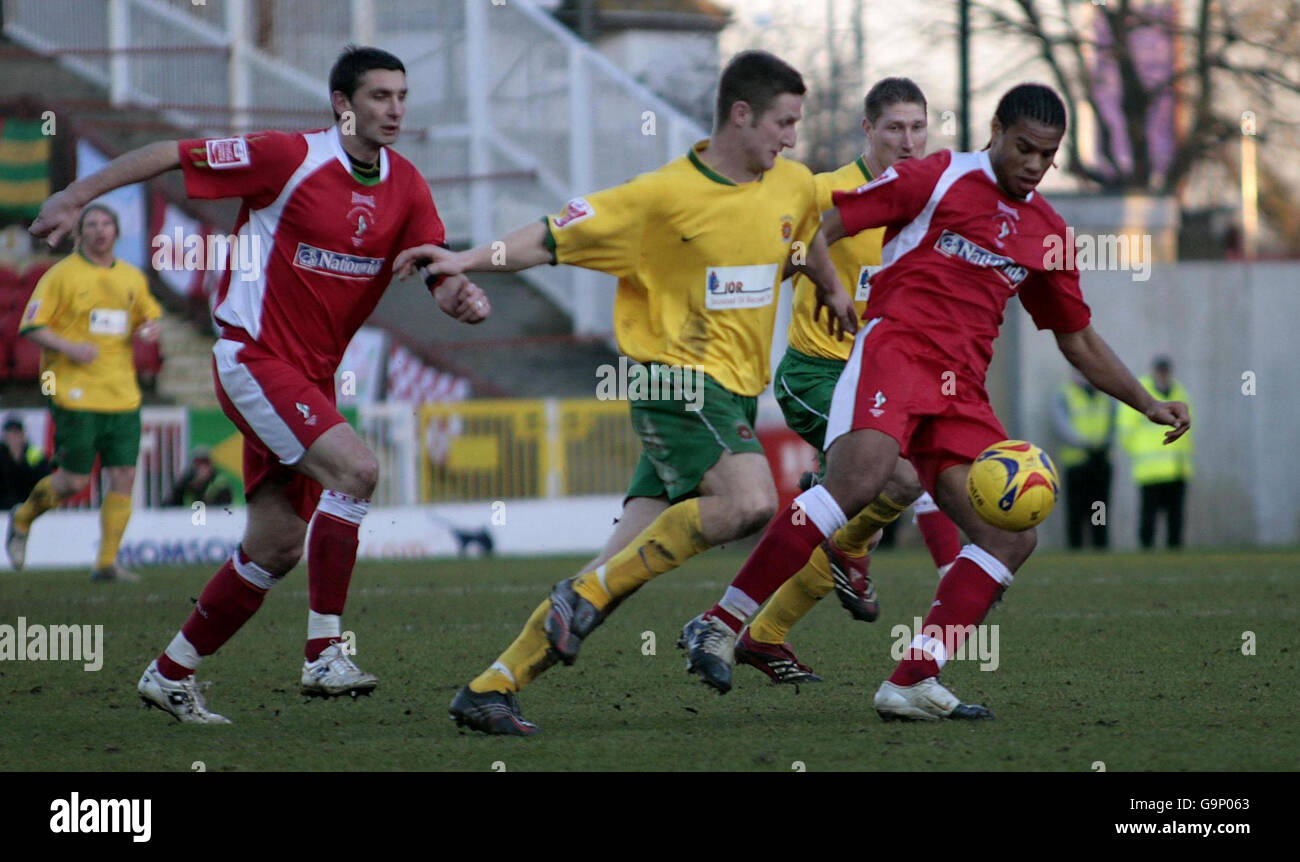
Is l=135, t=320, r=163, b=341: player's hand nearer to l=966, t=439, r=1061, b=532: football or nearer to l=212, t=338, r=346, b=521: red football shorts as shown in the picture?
l=212, t=338, r=346, b=521: red football shorts

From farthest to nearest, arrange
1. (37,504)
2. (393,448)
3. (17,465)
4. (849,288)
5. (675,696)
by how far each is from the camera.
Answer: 1. (393,448)
2. (17,465)
3. (37,504)
4. (849,288)
5. (675,696)

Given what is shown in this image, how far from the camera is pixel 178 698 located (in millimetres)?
5855

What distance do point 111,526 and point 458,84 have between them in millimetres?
12364

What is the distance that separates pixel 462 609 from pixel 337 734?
4.58 meters

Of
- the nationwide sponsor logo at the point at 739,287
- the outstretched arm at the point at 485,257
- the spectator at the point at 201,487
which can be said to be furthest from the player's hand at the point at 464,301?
the spectator at the point at 201,487

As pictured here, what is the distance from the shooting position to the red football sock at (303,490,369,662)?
6.16 meters

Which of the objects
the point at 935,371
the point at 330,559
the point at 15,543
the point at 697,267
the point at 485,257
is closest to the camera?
the point at 485,257

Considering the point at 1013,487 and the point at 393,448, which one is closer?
the point at 1013,487

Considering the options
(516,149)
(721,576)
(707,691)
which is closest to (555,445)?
(721,576)

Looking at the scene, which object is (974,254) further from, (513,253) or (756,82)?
(513,253)

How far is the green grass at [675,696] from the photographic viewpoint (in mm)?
4910

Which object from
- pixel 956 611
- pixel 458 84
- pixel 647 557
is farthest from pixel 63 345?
pixel 458 84

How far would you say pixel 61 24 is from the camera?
74.7 feet
